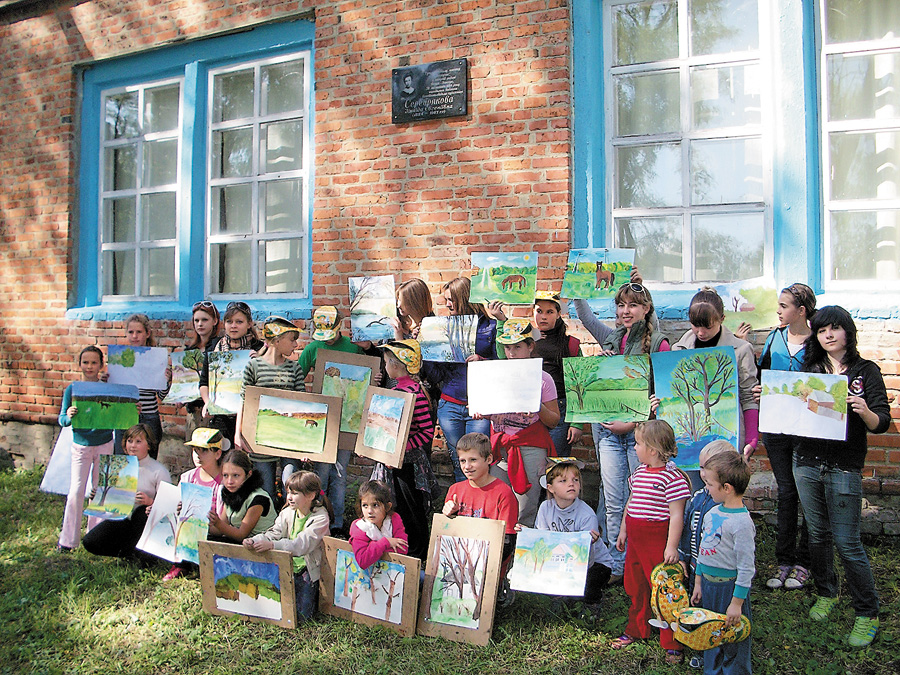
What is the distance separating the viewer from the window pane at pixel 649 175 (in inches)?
209

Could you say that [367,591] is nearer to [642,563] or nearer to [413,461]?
[413,461]

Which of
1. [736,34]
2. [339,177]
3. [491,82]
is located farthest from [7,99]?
[736,34]

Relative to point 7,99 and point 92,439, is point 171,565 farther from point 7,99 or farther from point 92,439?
point 7,99

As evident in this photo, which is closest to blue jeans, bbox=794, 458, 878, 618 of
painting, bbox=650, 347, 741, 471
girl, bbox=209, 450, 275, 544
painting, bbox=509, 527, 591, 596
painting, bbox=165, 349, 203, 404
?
painting, bbox=650, 347, 741, 471

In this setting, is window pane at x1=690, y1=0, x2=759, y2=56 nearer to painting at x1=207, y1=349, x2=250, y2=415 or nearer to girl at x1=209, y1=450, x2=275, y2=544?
painting at x1=207, y1=349, x2=250, y2=415

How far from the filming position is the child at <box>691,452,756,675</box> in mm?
3055

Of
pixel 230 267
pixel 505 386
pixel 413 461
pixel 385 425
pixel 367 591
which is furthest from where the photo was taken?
pixel 230 267

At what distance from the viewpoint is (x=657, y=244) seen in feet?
17.5

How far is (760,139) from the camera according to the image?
5.07 meters

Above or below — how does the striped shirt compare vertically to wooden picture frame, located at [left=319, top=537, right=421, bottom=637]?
above

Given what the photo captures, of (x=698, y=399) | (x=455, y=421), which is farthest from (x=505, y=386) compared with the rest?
(x=698, y=399)

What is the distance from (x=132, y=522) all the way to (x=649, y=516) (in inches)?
130

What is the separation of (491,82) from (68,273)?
15.8 ft

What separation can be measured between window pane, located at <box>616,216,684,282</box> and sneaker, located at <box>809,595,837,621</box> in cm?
231
